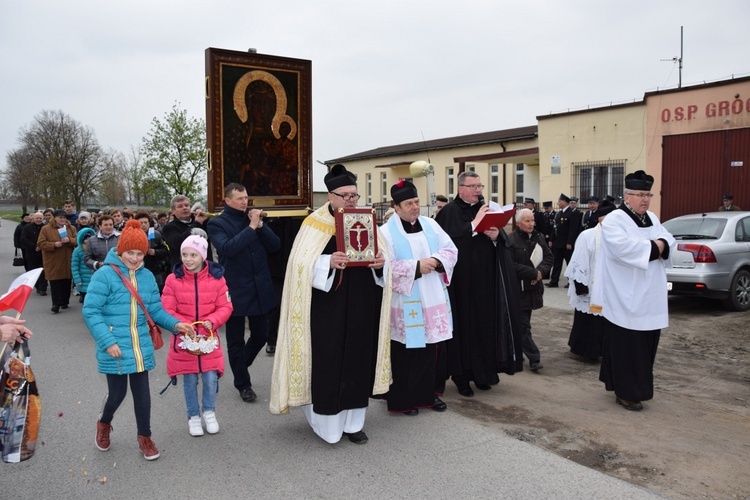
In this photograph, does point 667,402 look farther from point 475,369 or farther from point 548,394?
point 475,369

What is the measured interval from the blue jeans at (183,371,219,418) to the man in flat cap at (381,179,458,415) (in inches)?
55.7

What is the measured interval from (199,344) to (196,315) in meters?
0.24

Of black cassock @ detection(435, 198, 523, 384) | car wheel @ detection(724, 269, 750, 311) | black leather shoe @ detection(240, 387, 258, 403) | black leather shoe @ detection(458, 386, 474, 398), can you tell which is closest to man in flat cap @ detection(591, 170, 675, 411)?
black cassock @ detection(435, 198, 523, 384)

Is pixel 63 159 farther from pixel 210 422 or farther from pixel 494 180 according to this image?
pixel 210 422

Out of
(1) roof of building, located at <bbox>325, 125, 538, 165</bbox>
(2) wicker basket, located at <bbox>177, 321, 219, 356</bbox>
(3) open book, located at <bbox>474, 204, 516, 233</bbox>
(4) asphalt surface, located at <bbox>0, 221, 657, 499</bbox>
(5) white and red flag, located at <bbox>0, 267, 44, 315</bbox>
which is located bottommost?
(4) asphalt surface, located at <bbox>0, 221, 657, 499</bbox>

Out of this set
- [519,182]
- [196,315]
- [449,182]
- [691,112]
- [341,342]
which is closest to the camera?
[341,342]

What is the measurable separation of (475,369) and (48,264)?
8447mm

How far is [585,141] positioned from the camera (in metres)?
19.7

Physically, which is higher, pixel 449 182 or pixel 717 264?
pixel 449 182

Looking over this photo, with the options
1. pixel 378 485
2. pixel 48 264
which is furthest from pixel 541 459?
pixel 48 264

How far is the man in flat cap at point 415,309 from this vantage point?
5117 mm

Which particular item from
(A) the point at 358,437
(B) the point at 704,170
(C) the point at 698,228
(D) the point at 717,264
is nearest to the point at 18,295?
(A) the point at 358,437

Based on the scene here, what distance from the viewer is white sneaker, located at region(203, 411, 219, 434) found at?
16.0ft

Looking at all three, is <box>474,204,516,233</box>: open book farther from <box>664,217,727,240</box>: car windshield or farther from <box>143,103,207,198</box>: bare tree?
<box>143,103,207,198</box>: bare tree
